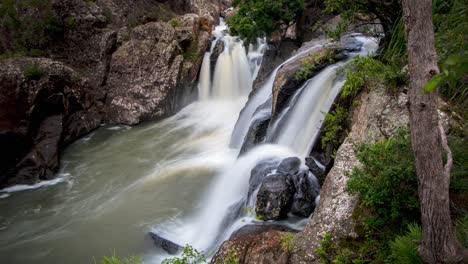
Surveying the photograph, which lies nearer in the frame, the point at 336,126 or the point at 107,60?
the point at 336,126

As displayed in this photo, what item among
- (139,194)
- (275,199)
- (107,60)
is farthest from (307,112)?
(107,60)

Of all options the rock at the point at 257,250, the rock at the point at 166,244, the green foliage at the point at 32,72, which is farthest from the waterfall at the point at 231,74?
the rock at the point at 257,250

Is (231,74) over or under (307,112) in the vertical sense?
over

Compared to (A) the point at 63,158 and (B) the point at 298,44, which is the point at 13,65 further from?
(B) the point at 298,44

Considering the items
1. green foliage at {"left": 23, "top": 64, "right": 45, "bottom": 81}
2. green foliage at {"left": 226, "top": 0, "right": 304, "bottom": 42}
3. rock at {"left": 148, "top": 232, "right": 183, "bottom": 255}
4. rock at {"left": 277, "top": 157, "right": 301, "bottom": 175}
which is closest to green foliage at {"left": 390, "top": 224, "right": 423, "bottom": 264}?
rock at {"left": 277, "top": 157, "right": 301, "bottom": 175}

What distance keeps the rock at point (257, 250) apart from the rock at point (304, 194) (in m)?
1.25

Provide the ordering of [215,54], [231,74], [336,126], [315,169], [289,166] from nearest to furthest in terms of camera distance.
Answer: [336,126], [315,169], [289,166], [231,74], [215,54]

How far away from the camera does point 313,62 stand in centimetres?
759

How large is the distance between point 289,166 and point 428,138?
3906mm

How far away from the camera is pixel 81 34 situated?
45.8 ft

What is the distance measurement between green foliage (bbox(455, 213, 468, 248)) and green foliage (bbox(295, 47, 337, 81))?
16.2ft

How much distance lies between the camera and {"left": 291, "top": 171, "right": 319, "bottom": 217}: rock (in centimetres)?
552

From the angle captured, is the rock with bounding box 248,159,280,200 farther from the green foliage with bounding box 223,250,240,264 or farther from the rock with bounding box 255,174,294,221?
the green foliage with bounding box 223,250,240,264

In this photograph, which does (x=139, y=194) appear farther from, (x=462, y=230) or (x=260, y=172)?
(x=462, y=230)
